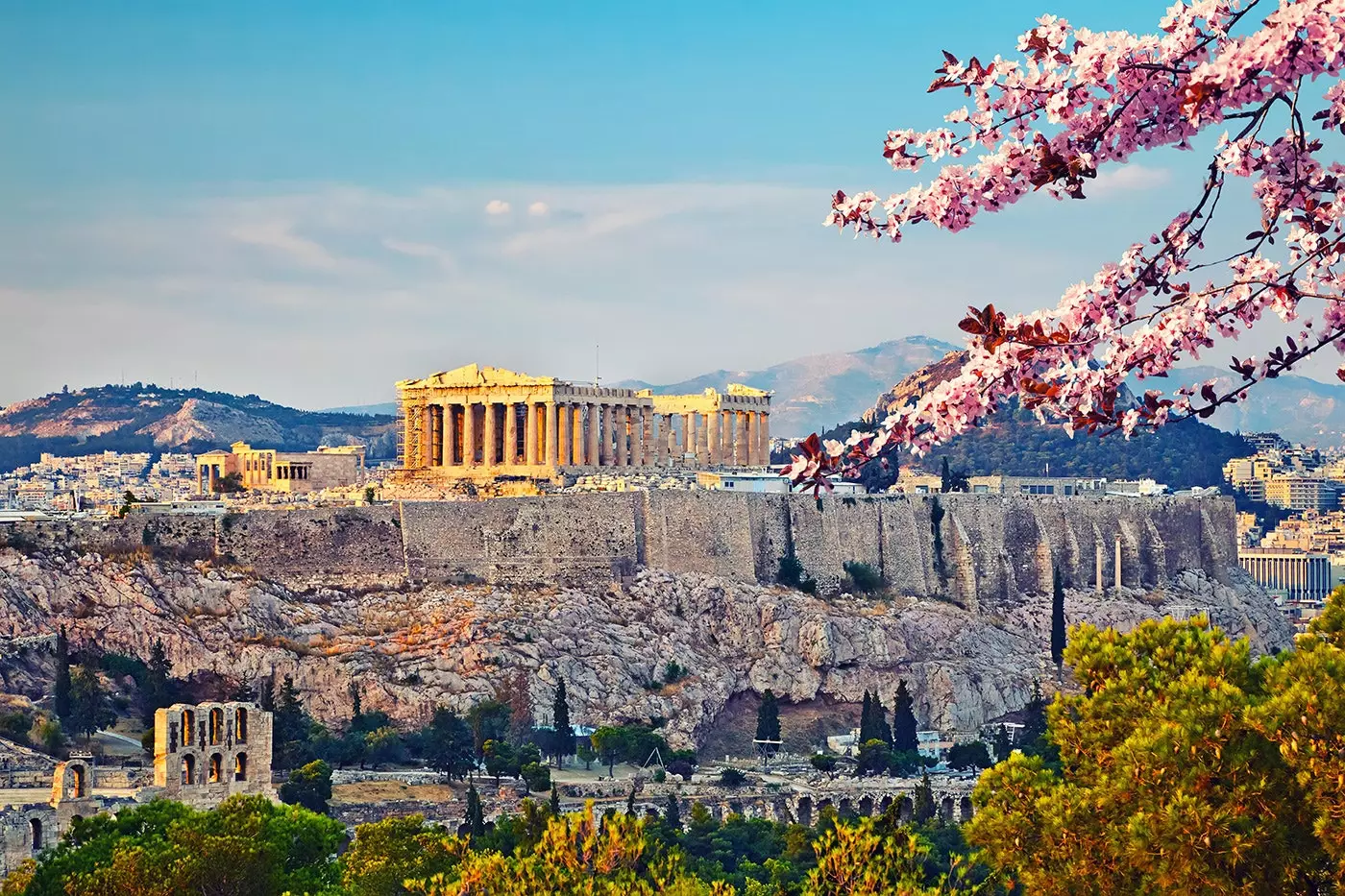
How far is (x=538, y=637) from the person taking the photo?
6350 centimetres

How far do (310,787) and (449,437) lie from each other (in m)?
26.2

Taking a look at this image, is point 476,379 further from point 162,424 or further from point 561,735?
point 162,424

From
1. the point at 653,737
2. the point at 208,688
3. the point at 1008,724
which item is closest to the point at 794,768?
the point at 653,737

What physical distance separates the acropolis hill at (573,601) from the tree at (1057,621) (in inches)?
25.0

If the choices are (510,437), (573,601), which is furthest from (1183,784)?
(510,437)

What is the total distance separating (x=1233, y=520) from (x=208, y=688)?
5215 cm

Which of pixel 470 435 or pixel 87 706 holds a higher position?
pixel 470 435

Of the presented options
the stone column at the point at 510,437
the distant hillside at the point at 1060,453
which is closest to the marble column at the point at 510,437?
the stone column at the point at 510,437

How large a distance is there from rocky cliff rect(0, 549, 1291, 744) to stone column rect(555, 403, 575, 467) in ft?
21.8

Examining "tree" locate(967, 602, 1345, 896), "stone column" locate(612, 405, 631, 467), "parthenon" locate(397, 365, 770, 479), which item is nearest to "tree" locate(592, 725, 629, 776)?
"parthenon" locate(397, 365, 770, 479)

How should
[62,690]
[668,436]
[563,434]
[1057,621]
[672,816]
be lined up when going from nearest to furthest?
[672,816] → [62,690] → [563,434] → [1057,621] → [668,436]

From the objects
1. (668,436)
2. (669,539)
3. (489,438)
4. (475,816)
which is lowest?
(475,816)

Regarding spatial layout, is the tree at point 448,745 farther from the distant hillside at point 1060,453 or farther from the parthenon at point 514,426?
the distant hillside at point 1060,453

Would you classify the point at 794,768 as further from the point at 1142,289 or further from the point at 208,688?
the point at 1142,289
